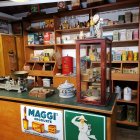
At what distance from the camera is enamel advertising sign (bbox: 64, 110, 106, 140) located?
1596 mm

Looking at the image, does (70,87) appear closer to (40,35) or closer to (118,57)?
(118,57)

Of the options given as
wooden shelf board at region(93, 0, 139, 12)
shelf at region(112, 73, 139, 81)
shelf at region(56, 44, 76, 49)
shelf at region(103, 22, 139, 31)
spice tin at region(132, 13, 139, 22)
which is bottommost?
shelf at region(112, 73, 139, 81)

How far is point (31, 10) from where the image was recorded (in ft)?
13.2

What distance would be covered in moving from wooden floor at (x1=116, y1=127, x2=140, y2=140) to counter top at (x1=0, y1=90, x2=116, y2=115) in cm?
131

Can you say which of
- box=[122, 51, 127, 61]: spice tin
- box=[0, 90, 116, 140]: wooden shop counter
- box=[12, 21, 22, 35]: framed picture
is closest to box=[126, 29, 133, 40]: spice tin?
box=[122, 51, 127, 61]: spice tin

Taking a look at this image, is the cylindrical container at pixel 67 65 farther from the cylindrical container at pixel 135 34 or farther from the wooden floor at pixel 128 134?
the wooden floor at pixel 128 134

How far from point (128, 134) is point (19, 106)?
2077mm

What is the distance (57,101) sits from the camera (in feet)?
6.03

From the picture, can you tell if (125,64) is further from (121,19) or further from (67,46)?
(67,46)

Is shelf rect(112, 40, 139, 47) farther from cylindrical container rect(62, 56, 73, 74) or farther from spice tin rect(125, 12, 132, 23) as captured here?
cylindrical container rect(62, 56, 73, 74)

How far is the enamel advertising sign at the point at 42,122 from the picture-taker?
1820 millimetres

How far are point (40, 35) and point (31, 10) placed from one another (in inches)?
24.6

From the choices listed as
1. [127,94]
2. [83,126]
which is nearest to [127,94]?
[127,94]

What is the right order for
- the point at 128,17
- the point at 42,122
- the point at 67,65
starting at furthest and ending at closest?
1. the point at 67,65
2. the point at 128,17
3. the point at 42,122
